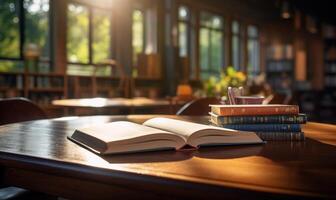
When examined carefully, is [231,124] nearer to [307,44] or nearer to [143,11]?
[143,11]

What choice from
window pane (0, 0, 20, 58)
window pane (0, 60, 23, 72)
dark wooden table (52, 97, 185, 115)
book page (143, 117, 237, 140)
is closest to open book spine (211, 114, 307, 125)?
book page (143, 117, 237, 140)

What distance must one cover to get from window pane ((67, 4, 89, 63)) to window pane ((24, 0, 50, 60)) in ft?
1.41

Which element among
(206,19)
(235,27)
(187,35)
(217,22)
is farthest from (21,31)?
(235,27)

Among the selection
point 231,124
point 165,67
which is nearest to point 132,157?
point 231,124

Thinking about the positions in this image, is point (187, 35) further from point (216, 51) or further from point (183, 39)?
point (216, 51)

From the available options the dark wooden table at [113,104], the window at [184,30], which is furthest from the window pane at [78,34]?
the window at [184,30]

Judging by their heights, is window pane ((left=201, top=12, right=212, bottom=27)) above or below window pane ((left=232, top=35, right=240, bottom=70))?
above

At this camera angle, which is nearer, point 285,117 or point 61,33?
point 285,117

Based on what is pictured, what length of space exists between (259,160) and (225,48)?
34.1 feet

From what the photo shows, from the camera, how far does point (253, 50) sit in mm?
12586

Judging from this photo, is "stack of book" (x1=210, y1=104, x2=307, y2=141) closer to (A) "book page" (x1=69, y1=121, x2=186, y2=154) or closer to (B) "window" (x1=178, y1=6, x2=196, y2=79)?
(A) "book page" (x1=69, y1=121, x2=186, y2=154)

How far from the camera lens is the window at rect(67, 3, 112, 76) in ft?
22.6

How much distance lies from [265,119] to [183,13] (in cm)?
855

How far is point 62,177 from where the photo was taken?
37.3 inches
